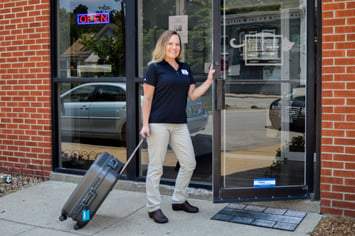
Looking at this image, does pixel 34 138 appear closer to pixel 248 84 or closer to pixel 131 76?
pixel 131 76

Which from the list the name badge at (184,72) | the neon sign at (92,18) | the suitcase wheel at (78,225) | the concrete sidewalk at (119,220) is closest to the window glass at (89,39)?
the neon sign at (92,18)

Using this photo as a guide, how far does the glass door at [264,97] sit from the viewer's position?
489 centimetres

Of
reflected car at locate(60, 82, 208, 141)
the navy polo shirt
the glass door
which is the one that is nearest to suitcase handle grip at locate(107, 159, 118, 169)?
the navy polo shirt

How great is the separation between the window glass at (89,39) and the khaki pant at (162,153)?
1.87 meters

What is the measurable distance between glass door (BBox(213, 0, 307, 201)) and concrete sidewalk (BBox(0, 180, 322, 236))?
39 centimetres

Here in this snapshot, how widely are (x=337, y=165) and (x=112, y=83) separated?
10.1 feet

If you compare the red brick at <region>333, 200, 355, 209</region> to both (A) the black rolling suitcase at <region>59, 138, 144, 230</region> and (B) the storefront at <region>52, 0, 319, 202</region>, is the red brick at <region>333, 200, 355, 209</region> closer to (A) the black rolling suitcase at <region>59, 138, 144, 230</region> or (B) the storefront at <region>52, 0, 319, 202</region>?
(B) the storefront at <region>52, 0, 319, 202</region>

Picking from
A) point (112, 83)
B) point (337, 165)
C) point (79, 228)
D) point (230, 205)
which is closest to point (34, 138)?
point (112, 83)

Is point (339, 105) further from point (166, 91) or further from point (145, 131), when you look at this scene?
point (145, 131)

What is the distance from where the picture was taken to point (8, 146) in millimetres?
6594

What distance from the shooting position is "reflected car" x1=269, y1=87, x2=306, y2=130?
16.9 ft

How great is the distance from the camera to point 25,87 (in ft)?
20.8

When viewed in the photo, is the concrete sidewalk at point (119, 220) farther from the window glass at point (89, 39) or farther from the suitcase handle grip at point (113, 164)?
the window glass at point (89, 39)

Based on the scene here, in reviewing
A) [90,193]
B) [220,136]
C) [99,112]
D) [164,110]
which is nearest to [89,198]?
[90,193]
